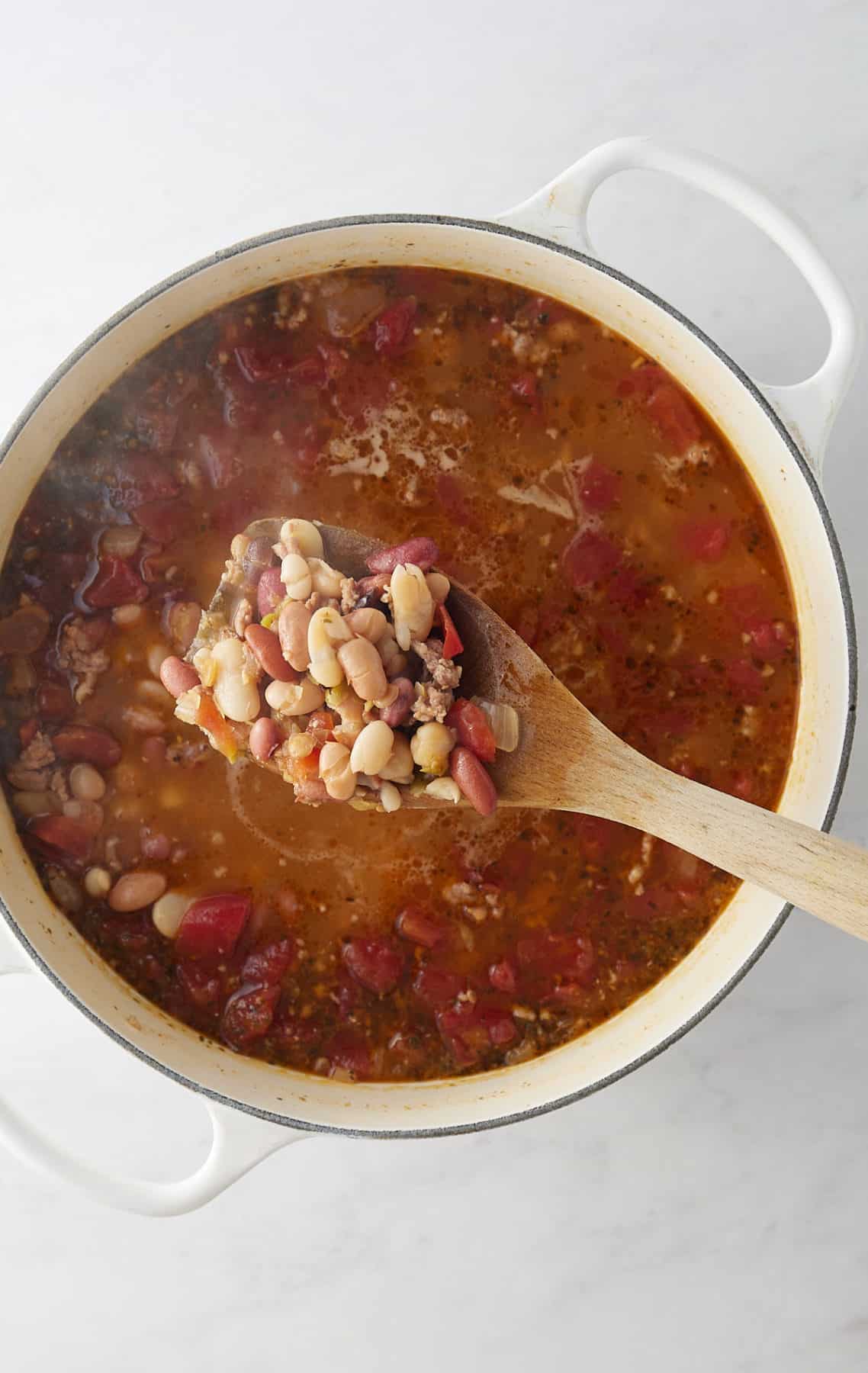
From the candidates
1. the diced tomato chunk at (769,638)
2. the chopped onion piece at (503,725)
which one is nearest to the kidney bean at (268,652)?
the chopped onion piece at (503,725)

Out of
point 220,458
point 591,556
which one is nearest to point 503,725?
point 591,556

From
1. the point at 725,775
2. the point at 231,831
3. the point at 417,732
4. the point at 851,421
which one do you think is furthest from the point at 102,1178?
the point at 851,421

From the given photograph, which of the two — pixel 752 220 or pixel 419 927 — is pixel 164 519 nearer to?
pixel 419 927

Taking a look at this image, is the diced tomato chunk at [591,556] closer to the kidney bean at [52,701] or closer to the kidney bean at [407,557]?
the kidney bean at [407,557]

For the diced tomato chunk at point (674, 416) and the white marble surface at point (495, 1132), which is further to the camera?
the white marble surface at point (495, 1132)

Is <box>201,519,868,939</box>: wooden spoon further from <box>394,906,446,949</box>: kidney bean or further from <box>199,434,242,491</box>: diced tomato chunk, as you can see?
<box>394,906,446,949</box>: kidney bean

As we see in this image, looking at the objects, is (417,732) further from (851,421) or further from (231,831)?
(851,421)

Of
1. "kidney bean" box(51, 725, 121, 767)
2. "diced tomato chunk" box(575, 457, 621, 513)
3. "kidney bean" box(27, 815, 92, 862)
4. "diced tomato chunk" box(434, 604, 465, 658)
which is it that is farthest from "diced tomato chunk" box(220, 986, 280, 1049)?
"diced tomato chunk" box(575, 457, 621, 513)
